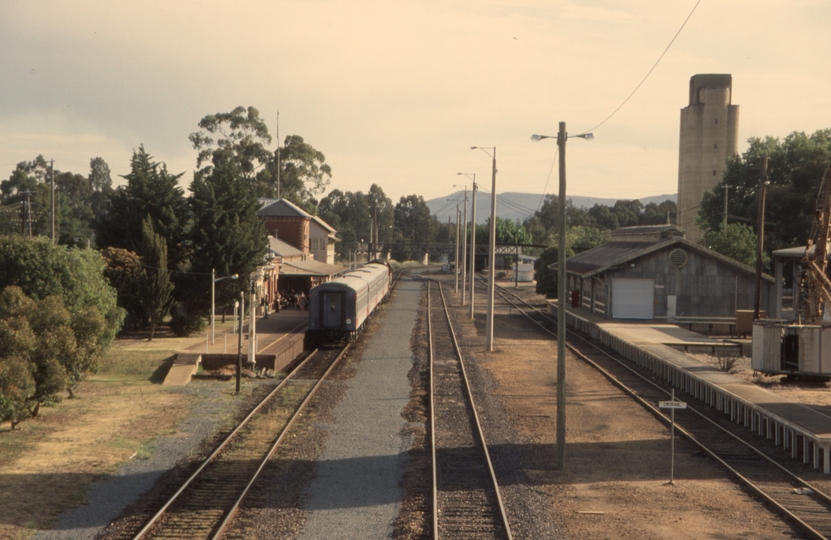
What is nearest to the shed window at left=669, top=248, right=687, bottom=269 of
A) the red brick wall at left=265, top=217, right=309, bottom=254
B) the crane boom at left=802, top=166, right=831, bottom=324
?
the crane boom at left=802, top=166, right=831, bottom=324

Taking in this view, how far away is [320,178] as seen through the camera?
338 ft

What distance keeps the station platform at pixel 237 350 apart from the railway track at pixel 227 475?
17.0ft

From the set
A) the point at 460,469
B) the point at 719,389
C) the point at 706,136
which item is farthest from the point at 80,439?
the point at 706,136

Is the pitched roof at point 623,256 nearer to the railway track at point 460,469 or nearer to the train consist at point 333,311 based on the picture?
the train consist at point 333,311

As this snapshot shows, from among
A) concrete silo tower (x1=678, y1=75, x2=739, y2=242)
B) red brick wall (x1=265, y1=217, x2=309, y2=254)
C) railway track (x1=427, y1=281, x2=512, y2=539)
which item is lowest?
railway track (x1=427, y1=281, x2=512, y2=539)

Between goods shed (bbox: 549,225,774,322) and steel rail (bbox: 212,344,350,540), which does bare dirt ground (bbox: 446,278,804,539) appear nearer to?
steel rail (bbox: 212,344,350,540)

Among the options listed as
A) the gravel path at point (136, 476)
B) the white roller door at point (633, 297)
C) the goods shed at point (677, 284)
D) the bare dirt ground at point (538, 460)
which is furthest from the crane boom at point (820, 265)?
the gravel path at point (136, 476)

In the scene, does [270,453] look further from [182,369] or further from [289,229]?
[289,229]

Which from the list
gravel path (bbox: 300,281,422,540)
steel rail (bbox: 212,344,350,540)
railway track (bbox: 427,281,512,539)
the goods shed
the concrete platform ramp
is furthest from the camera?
the goods shed

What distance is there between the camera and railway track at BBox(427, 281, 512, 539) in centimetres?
1371

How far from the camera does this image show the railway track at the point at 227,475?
13562 mm

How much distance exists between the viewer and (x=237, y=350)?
34.4 meters

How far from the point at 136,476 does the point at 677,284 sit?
3713cm

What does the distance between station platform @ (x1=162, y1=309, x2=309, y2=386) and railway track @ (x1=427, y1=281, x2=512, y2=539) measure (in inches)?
268
